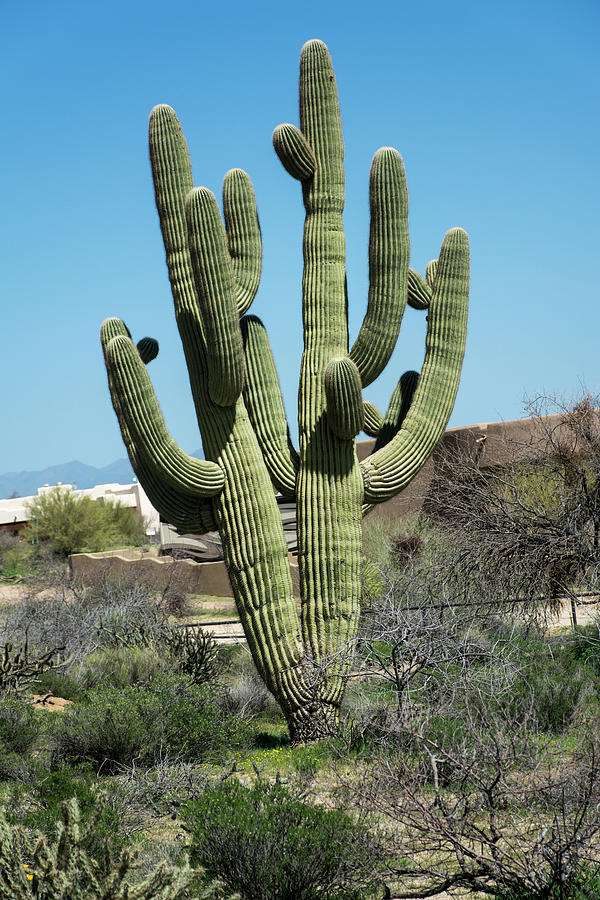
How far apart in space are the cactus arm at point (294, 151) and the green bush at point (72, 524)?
22897 mm

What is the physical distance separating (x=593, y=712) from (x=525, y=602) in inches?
109

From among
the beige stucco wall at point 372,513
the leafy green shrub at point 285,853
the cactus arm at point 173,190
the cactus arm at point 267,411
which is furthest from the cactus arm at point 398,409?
the beige stucco wall at point 372,513

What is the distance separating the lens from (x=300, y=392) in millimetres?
9008

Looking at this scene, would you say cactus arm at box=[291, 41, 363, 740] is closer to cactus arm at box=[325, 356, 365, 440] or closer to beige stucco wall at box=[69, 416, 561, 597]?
cactus arm at box=[325, 356, 365, 440]

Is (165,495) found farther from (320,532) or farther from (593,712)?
(593,712)

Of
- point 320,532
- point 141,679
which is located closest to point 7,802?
point 320,532

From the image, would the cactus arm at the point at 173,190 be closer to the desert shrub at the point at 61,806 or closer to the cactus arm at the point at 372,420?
Answer: the cactus arm at the point at 372,420

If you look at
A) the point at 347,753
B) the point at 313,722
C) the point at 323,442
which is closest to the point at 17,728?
the point at 313,722

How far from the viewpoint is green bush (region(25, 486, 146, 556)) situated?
30.1 m

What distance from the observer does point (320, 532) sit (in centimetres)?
857

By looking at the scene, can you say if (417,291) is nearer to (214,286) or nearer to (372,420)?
(372,420)

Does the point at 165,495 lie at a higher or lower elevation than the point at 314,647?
higher

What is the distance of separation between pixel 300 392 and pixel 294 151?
2410mm

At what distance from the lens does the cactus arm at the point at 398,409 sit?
976 cm
